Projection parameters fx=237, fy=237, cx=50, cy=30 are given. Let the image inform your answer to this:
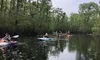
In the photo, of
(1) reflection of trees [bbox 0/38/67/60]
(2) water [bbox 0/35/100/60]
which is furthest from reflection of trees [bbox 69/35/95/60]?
(1) reflection of trees [bbox 0/38/67/60]

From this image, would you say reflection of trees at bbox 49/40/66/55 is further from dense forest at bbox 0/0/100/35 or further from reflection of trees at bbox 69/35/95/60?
dense forest at bbox 0/0/100/35

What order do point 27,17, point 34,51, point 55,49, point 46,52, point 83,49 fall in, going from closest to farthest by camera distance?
point 34,51
point 46,52
point 55,49
point 83,49
point 27,17

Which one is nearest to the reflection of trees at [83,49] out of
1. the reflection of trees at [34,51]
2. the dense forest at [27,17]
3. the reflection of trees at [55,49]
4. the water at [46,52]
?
the water at [46,52]

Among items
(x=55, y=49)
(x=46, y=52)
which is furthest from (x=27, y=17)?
(x=46, y=52)

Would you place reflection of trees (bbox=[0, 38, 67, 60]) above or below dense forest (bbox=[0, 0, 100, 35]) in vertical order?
below

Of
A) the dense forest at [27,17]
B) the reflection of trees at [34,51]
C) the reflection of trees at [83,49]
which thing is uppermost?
the dense forest at [27,17]

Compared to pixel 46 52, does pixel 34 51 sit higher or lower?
higher

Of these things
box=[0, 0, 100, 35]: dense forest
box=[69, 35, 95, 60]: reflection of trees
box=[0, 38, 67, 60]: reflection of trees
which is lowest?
box=[69, 35, 95, 60]: reflection of trees

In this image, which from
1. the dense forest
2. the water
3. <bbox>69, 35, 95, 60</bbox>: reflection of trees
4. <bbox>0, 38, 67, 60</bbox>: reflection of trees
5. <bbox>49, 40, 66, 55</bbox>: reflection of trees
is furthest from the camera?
the dense forest

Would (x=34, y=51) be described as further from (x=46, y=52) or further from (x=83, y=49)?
(x=83, y=49)

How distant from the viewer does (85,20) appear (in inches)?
4766

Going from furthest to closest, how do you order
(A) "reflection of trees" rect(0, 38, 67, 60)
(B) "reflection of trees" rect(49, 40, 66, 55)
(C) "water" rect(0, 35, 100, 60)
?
1. (B) "reflection of trees" rect(49, 40, 66, 55)
2. (C) "water" rect(0, 35, 100, 60)
3. (A) "reflection of trees" rect(0, 38, 67, 60)

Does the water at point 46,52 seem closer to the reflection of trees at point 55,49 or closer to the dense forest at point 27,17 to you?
the reflection of trees at point 55,49

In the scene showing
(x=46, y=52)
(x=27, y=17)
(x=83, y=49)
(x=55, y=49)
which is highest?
(x=27, y=17)
